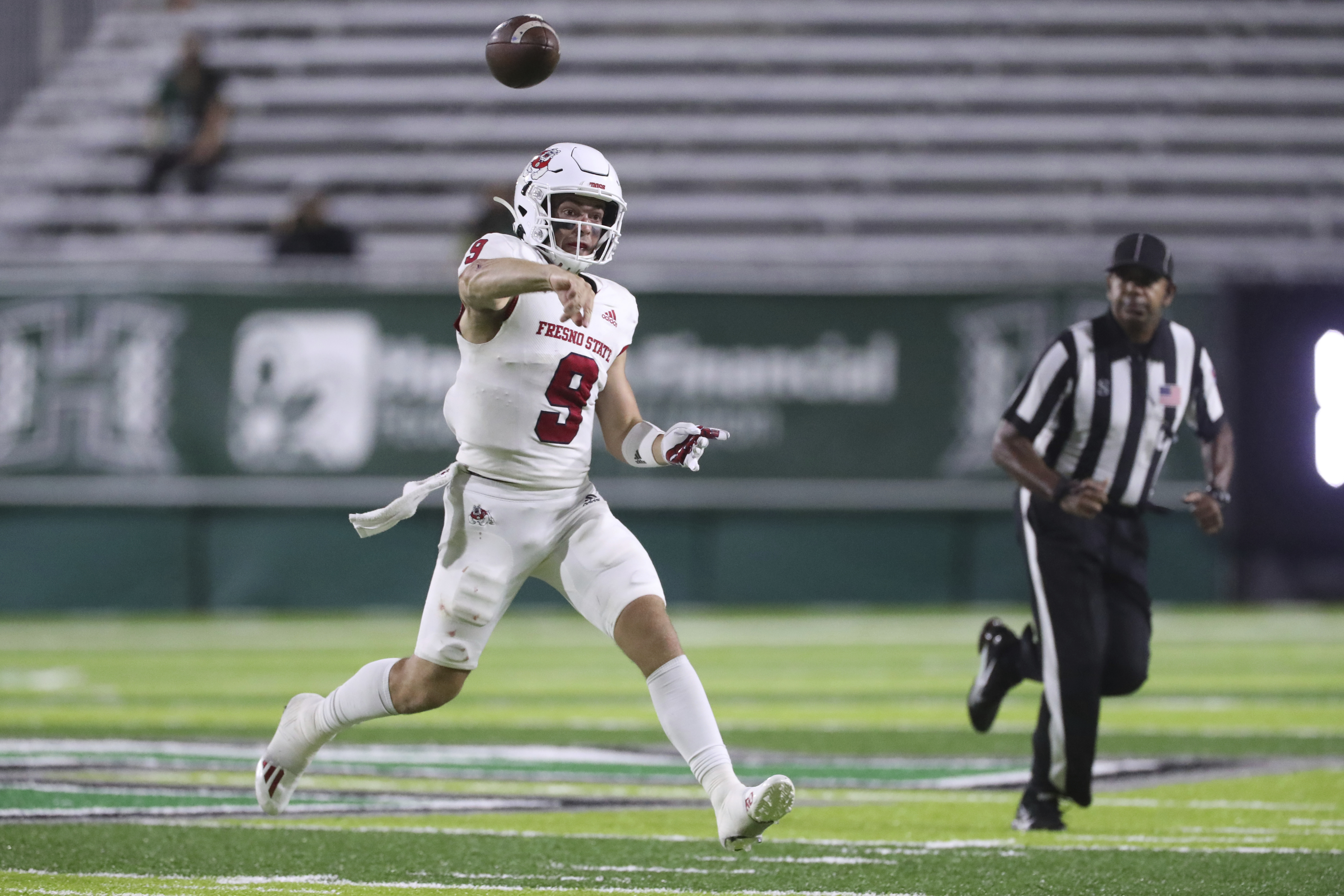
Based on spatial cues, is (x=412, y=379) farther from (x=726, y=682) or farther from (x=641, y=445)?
(x=641, y=445)

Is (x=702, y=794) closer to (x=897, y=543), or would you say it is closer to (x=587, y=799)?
(x=587, y=799)

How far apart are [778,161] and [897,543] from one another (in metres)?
4.80

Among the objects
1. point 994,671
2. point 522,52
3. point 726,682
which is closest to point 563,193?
point 522,52

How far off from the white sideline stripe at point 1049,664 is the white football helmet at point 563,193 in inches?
58.7

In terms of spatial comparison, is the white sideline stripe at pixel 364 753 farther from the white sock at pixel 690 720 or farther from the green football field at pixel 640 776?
the white sock at pixel 690 720

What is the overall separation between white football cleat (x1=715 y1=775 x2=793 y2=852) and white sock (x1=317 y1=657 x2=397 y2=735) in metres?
0.90

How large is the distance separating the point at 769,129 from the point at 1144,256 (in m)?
11.3

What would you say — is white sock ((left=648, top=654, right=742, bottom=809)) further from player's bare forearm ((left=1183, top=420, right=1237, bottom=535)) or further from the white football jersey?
player's bare forearm ((left=1183, top=420, right=1237, bottom=535))

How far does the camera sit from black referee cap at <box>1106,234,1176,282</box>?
5.43 m

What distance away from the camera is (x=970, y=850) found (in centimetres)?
498

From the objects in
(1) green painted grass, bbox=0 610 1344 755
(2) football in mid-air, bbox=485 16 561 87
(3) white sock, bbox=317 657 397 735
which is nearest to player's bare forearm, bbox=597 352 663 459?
(3) white sock, bbox=317 657 397 735

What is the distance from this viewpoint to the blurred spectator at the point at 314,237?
43.0 ft

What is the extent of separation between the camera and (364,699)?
4.79m

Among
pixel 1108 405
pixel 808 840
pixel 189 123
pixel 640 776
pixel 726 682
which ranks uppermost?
Answer: pixel 1108 405
